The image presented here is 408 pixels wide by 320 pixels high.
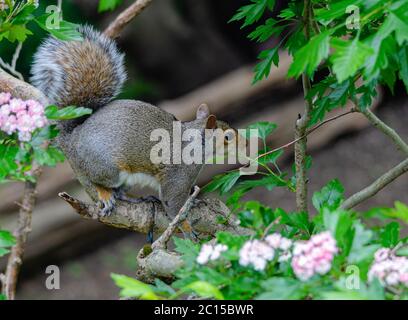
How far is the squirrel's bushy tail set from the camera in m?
2.18

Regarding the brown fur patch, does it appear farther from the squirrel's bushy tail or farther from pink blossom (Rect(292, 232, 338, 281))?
pink blossom (Rect(292, 232, 338, 281))

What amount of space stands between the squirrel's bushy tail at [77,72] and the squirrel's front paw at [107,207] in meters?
0.36

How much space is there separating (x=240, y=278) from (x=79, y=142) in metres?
1.19

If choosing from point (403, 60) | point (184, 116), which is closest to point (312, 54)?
point (403, 60)

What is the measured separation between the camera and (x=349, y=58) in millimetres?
1042

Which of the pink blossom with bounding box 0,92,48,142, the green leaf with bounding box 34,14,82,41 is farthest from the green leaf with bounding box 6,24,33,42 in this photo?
the pink blossom with bounding box 0,92,48,142

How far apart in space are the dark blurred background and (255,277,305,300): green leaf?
2.76 metres

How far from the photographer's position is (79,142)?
2.17 m

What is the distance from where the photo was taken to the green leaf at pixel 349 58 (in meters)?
1.03

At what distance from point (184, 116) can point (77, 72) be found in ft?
6.20

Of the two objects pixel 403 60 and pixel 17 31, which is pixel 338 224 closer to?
pixel 403 60

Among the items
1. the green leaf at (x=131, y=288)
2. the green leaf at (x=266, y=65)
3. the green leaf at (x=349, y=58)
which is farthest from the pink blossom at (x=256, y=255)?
the green leaf at (x=266, y=65)

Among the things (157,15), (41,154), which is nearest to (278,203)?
(157,15)

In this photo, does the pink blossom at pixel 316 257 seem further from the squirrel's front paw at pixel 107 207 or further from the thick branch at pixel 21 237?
the thick branch at pixel 21 237
